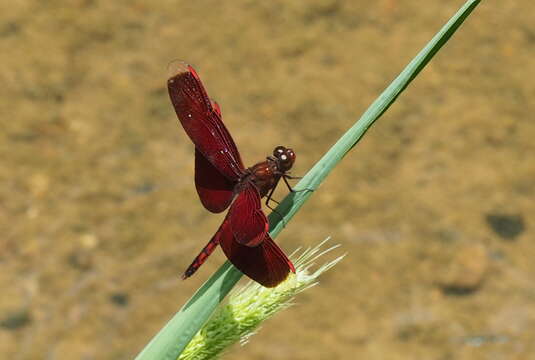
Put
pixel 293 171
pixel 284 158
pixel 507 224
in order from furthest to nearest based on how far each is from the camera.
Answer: pixel 507 224 < pixel 293 171 < pixel 284 158

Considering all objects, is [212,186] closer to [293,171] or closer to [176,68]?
[176,68]

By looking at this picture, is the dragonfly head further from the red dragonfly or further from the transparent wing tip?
the transparent wing tip

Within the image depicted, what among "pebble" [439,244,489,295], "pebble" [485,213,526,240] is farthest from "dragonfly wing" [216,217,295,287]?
"pebble" [485,213,526,240]

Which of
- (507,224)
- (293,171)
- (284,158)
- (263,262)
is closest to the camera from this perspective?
(263,262)

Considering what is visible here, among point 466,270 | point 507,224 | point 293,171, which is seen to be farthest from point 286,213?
point 507,224

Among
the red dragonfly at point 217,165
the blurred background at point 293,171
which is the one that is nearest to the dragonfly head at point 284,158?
the red dragonfly at point 217,165

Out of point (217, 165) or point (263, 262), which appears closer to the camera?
point (263, 262)

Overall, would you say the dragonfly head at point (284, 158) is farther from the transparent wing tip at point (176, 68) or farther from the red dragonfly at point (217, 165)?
the transparent wing tip at point (176, 68)
